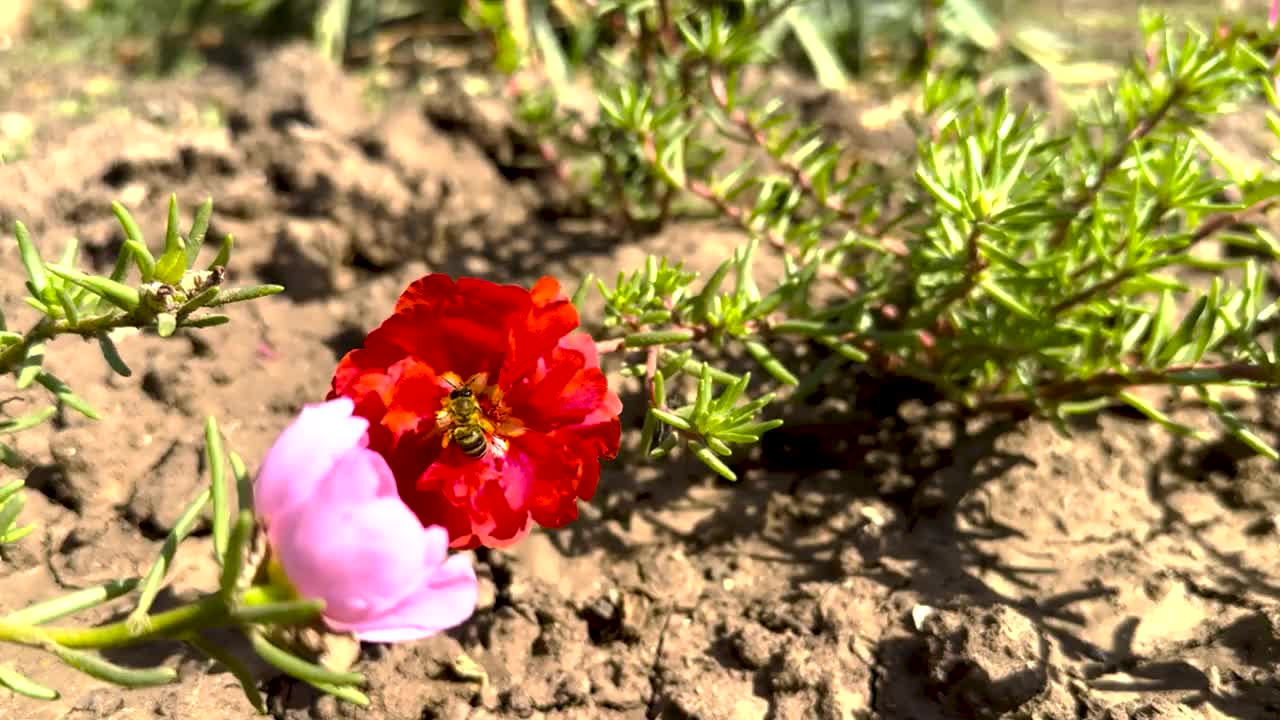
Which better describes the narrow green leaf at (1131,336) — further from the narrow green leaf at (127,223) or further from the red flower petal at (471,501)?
the narrow green leaf at (127,223)

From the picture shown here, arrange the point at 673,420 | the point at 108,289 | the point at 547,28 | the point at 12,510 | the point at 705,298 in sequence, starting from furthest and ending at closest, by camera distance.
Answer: the point at 547,28
the point at 705,298
the point at 673,420
the point at 12,510
the point at 108,289

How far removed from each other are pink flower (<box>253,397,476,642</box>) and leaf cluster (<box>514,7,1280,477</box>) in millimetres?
549

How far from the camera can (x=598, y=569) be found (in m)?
1.90

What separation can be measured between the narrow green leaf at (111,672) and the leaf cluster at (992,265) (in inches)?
30.6

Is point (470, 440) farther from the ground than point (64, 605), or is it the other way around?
point (470, 440)

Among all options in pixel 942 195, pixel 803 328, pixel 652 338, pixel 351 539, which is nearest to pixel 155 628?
pixel 351 539

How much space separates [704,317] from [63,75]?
9.65ft

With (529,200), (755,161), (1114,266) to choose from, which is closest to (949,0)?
(755,161)

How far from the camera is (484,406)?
4.86ft

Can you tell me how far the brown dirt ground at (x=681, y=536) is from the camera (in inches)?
62.9

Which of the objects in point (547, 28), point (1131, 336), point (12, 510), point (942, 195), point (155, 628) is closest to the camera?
point (155, 628)

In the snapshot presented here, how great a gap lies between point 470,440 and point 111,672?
506 millimetres

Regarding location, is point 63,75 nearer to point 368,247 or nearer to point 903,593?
point 368,247

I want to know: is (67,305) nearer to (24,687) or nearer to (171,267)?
(171,267)
